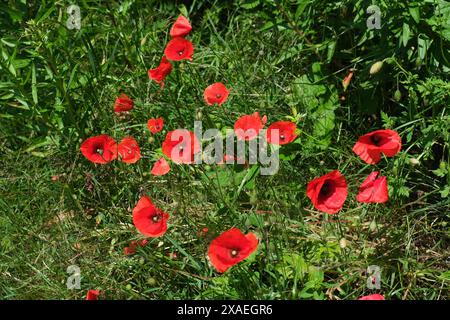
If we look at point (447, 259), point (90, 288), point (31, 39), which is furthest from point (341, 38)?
point (90, 288)

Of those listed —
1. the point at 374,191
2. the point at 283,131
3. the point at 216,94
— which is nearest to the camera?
the point at 374,191

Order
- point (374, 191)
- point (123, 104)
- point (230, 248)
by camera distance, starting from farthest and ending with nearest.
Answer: point (123, 104) → point (374, 191) → point (230, 248)

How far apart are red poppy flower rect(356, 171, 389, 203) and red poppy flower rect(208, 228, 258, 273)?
0.40m

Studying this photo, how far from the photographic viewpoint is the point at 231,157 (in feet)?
7.64

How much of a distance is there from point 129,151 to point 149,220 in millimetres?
454

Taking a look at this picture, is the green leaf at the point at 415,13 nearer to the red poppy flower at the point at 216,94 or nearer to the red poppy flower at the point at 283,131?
the red poppy flower at the point at 283,131

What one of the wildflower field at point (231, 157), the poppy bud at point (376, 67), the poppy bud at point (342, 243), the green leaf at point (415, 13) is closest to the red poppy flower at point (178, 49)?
the wildflower field at point (231, 157)

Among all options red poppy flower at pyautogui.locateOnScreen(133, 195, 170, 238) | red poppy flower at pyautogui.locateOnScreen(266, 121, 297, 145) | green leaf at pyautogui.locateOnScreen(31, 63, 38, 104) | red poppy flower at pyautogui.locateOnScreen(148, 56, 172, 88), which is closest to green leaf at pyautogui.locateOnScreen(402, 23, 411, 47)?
red poppy flower at pyautogui.locateOnScreen(266, 121, 297, 145)

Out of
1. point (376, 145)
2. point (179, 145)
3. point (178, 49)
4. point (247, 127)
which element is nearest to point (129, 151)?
point (179, 145)

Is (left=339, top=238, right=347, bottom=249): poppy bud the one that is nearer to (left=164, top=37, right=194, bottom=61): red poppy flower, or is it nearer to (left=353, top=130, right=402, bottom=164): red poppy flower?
(left=353, top=130, right=402, bottom=164): red poppy flower

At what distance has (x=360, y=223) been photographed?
2322 millimetres

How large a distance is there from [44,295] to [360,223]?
3.47 feet

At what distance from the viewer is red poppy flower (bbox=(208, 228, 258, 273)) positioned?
72.5 inches

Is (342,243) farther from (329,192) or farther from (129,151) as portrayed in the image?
(129,151)
